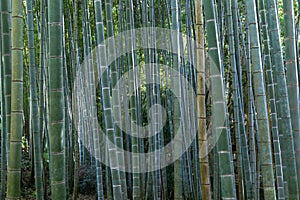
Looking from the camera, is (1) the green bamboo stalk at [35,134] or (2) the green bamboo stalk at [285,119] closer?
(2) the green bamboo stalk at [285,119]

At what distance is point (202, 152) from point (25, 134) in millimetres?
7120

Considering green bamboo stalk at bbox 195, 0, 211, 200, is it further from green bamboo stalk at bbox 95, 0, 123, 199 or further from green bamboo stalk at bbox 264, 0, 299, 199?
green bamboo stalk at bbox 95, 0, 123, 199

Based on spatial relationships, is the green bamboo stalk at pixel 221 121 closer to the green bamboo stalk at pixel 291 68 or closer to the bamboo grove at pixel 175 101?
the bamboo grove at pixel 175 101

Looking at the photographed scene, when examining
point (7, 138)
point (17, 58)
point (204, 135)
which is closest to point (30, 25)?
point (7, 138)

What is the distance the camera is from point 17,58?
6.17ft

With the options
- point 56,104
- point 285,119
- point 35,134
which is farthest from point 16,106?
point 285,119

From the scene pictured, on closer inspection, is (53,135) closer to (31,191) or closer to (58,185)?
(58,185)

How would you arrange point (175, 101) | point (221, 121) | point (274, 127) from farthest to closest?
point (175, 101) < point (274, 127) < point (221, 121)

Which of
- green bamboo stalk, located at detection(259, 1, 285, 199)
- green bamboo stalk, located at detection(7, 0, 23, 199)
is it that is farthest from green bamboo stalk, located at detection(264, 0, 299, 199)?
green bamboo stalk, located at detection(7, 0, 23, 199)

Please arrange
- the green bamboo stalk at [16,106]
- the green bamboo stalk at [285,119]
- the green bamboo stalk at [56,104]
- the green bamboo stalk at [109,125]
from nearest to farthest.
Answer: the green bamboo stalk at [56,104] < the green bamboo stalk at [16,106] < the green bamboo stalk at [285,119] < the green bamboo stalk at [109,125]

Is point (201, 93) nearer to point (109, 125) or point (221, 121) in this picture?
point (221, 121)

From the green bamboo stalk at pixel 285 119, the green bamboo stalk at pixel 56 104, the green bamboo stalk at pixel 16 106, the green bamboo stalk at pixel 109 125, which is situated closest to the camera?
the green bamboo stalk at pixel 56 104

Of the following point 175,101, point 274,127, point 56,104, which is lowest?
point 274,127

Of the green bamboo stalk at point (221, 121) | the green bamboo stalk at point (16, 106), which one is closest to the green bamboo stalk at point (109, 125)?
the green bamboo stalk at point (16, 106)
